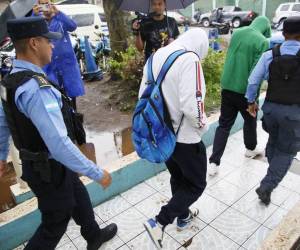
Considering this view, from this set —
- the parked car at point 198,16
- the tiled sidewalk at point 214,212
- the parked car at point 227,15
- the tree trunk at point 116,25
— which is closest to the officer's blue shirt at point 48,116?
the tiled sidewalk at point 214,212

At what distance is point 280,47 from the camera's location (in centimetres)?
Answer: 269

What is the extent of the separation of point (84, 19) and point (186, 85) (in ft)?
36.8

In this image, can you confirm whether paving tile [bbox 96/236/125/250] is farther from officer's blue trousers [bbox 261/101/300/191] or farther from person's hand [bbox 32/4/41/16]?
person's hand [bbox 32/4/41/16]

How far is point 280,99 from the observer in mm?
2762

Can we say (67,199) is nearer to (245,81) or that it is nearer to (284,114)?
(284,114)

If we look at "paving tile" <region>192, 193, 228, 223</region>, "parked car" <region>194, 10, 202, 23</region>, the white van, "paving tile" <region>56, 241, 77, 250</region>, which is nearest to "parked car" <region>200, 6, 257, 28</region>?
"parked car" <region>194, 10, 202, 23</region>

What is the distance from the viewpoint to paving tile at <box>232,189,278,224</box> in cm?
292

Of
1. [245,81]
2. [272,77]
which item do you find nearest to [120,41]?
[245,81]

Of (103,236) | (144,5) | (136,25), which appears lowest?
(103,236)

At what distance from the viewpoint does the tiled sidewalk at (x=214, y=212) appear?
267 cm

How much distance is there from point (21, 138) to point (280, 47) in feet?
7.33

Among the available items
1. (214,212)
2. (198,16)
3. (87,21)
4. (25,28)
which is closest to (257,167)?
(214,212)

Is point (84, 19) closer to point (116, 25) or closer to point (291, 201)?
point (116, 25)

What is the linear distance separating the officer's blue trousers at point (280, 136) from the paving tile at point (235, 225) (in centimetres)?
37
